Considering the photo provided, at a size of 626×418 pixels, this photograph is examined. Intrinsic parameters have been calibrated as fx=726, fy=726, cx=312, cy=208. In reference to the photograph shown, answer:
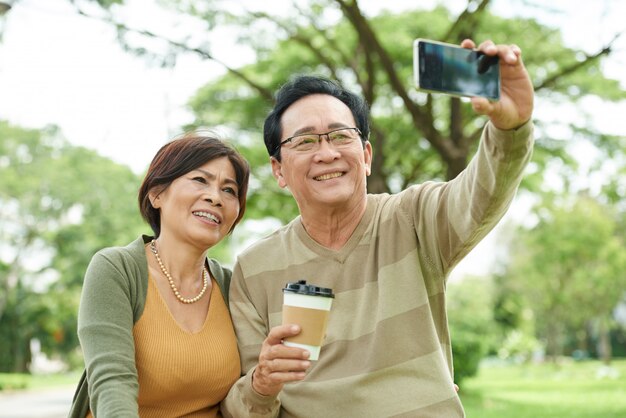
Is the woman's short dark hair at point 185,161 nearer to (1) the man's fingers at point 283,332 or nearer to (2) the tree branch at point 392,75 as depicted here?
(1) the man's fingers at point 283,332

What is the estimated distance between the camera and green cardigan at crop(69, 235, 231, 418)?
101 inches

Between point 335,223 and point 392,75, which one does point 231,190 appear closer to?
point 335,223

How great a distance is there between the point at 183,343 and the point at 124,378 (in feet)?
1.32

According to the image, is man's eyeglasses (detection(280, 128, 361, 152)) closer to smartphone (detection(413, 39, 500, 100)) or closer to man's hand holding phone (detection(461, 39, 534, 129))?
man's hand holding phone (detection(461, 39, 534, 129))

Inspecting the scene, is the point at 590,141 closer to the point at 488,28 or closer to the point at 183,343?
the point at 488,28

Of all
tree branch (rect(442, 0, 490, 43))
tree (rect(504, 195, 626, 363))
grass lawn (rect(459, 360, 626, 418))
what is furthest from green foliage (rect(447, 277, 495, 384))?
tree branch (rect(442, 0, 490, 43))

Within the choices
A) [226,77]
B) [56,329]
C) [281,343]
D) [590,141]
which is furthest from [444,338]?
[56,329]

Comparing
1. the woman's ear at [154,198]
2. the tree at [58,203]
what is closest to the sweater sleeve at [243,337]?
the woman's ear at [154,198]

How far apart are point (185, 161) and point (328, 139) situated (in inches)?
25.2

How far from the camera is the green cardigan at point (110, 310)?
256cm

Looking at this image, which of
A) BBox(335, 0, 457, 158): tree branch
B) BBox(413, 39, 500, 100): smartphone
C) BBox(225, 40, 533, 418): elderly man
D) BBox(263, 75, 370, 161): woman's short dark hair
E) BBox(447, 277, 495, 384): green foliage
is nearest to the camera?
BBox(413, 39, 500, 100): smartphone

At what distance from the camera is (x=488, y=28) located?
11.7 m

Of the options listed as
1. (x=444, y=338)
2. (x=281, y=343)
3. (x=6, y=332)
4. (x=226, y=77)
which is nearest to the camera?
(x=281, y=343)

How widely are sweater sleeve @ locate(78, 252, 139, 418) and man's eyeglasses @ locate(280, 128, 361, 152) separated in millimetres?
832
